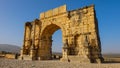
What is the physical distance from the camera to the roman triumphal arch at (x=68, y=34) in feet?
39.5

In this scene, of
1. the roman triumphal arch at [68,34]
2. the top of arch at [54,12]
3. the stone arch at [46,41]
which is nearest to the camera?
the roman triumphal arch at [68,34]

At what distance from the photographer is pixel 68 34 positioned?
14375 mm

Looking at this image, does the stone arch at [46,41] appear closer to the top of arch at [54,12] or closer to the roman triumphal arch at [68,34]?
the roman triumphal arch at [68,34]

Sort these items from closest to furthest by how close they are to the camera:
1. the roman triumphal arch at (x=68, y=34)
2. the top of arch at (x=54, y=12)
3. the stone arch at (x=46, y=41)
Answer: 1. the roman triumphal arch at (x=68, y=34)
2. the top of arch at (x=54, y=12)
3. the stone arch at (x=46, y=41)

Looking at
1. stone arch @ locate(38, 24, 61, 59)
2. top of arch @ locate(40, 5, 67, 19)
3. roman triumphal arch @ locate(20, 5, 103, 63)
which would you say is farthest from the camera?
stone arch @ locate(38, 24, 61, 59)

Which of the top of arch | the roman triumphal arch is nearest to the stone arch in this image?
the roman triumphal arch

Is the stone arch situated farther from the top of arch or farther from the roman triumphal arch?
the top of arch

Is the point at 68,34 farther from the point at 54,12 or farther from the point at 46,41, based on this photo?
the point at 46,41

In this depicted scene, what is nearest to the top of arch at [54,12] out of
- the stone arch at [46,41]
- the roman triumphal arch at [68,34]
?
the roman triumphal arch at [68,34]

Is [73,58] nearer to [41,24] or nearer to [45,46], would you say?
[45,46]

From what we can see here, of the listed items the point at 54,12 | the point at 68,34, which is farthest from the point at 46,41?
the point at 68,34

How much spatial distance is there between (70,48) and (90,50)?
2487 millimetres

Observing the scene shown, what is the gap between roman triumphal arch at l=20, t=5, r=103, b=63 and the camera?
1203 centimetres

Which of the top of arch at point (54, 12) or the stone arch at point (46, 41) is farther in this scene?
the stone arch at point (46, 41)
